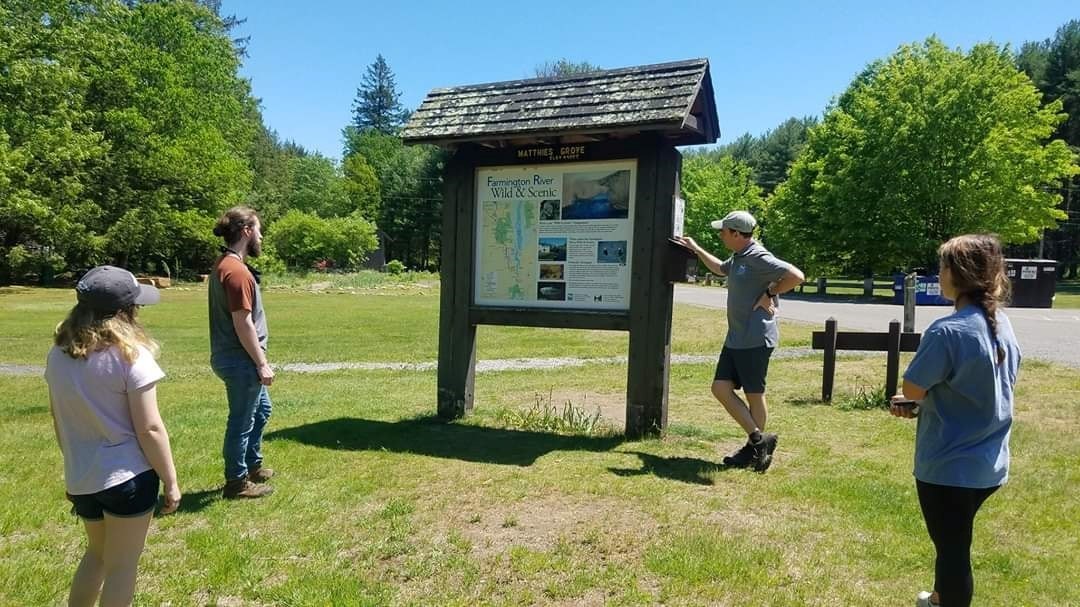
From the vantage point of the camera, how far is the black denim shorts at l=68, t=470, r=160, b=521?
2.76 m

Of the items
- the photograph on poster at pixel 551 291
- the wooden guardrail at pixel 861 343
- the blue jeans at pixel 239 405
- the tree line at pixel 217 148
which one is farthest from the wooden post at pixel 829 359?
the tree line at pixel 217 148

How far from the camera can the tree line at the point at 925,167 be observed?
3322 centimetres

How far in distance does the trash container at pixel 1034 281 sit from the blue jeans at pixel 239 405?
27.8 meters

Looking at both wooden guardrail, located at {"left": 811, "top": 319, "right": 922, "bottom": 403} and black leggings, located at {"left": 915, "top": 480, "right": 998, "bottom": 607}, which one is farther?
wooden guardrail, located at {"left": 811, "top": 319, "right": 922, "bottom": 403}

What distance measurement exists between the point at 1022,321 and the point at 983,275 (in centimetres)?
2003

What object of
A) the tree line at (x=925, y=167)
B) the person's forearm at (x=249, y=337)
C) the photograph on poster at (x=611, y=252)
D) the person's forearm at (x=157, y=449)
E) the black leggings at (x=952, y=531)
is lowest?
the black leggings at (x=952, y=531)

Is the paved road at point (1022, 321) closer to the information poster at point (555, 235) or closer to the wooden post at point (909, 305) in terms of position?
the wooden post at point (909, 305)

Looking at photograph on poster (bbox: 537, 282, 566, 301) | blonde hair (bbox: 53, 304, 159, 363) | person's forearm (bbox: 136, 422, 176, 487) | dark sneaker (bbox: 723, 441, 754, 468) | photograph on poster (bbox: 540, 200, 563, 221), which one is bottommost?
dark sneaker (bbox: 723, 441, 754, 468)

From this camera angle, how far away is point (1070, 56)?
4781 cm

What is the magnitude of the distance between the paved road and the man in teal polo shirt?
8.93 metres

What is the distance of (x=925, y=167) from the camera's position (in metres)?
33.9

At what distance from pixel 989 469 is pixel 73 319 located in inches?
145

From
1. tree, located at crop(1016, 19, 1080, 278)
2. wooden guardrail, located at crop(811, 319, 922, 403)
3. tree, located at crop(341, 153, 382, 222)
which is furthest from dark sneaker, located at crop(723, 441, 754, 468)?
tree, located at crop(341, 153, 382, 222)

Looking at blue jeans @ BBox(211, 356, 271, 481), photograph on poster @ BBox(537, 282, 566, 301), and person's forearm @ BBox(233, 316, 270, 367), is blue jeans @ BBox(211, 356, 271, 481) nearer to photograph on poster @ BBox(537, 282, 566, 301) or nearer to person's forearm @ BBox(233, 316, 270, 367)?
person's forearm @ BBox(233, 316, 270, 367)
